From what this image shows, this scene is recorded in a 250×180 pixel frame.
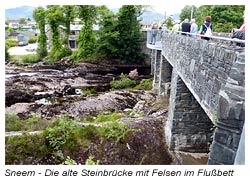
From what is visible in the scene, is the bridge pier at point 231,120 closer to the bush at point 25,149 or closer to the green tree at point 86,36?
the bush at point 25,149

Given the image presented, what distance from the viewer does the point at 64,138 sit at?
8.84 m

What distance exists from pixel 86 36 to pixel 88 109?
17300 mm

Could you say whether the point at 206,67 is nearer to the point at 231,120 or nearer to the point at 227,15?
the point at 231,120

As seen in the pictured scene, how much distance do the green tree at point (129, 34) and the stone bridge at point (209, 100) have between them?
1917 cm

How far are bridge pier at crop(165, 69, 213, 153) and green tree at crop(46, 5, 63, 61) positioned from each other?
26.0m

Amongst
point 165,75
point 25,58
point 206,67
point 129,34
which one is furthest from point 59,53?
point 206,67

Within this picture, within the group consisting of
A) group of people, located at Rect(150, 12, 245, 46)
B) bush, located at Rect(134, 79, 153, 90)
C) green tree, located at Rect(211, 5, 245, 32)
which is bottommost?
bush, located at Rect(134, 79, 153, 90)

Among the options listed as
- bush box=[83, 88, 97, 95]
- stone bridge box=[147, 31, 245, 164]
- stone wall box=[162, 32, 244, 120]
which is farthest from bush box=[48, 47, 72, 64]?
stone wall box=[162, 32, 244, 120]

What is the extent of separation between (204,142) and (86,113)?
699 centimetres

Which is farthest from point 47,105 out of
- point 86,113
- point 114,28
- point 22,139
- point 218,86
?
point 114,28

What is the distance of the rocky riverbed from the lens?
8.66 m

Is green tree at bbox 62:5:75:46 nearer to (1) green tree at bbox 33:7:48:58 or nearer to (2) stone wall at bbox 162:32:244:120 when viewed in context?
(1) green tree at bbox 33:7:48:58

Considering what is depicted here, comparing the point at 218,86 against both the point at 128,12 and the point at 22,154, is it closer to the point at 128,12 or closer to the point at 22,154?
the point at 22,154

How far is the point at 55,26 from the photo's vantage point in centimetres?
3353
